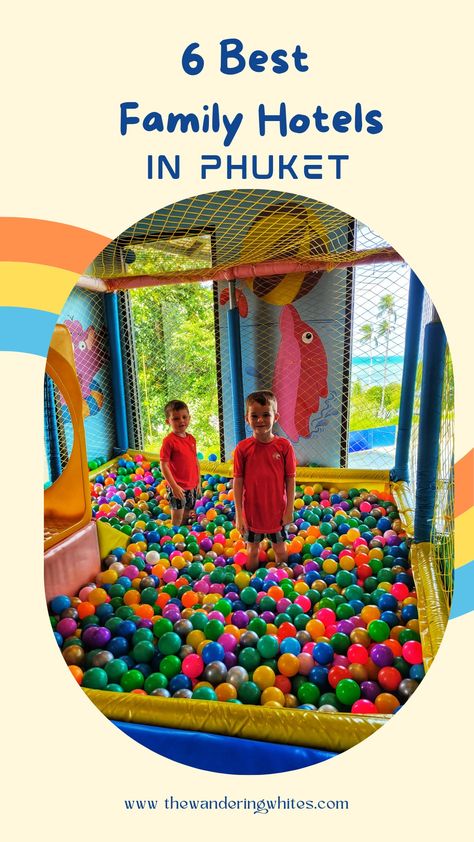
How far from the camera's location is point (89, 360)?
404 cm

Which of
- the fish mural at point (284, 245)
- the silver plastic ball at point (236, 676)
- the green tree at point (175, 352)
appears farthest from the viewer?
the green tree at point (175, 352)

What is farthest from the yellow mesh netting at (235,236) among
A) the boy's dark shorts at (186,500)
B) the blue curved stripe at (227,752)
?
the blue curved stripe at (227,752)

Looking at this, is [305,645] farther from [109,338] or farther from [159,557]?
[109,338]

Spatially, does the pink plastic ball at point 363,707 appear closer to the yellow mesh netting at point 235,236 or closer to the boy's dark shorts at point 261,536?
the boy's dark shorts at point 261,536

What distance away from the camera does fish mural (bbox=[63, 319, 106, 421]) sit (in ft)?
12.8

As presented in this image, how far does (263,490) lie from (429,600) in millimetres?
825

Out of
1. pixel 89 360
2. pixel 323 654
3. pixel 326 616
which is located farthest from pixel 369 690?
pixel 89 360

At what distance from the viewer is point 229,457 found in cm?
407

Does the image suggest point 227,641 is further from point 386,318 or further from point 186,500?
point 386,318

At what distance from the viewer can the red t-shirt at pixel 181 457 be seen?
3006 millimetres

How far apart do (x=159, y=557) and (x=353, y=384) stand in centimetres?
185

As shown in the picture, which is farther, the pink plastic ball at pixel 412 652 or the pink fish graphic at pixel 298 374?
the pink fish graphic at pixel 298 374

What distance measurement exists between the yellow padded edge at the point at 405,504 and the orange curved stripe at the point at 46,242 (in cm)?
196

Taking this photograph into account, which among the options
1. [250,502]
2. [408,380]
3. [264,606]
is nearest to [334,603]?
[264,606]
